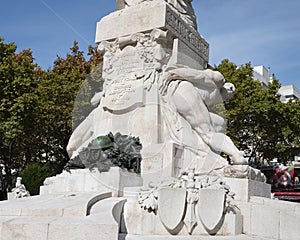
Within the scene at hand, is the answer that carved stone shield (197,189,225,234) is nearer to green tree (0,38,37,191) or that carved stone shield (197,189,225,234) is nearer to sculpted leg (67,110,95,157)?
sculpted leg (67,110,95,157)

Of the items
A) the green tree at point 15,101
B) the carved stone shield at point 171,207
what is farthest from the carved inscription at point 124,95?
the green tree at point 15,101

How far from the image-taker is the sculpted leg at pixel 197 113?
935cm

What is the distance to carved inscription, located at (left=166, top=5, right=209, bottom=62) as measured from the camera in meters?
10.0

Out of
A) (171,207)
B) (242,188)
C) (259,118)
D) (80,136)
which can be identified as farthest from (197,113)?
(259,118)

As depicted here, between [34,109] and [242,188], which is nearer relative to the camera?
[242,188]

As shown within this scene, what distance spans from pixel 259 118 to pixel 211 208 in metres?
16.2

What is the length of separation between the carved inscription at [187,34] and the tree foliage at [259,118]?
9.77 meters

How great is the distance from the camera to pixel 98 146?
835 centimetres

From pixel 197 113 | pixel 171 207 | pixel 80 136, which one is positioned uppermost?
pixel 197 113

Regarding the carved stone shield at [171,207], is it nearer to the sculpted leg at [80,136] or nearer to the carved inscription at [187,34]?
the sculpted leg at [80,136]

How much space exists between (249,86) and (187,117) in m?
13.9

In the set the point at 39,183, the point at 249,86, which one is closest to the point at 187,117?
the point at 39,183

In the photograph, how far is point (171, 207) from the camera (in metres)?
6.52

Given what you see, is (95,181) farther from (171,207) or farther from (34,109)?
(34,109)
